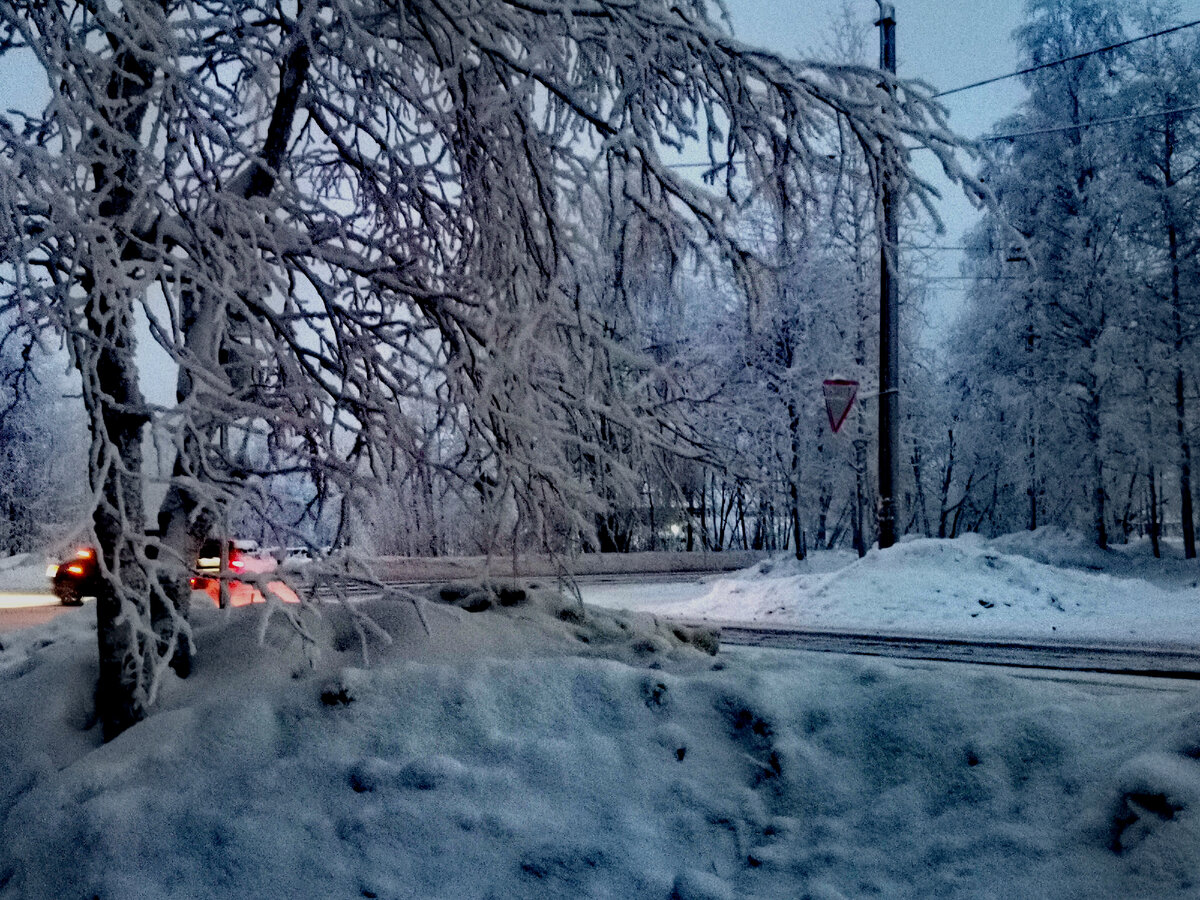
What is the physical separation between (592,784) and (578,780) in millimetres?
58

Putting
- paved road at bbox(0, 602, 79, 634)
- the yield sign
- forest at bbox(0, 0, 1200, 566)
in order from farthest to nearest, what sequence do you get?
forest at bbox(0, 0, 1200, 566)
paved road at bbox(0, 602, 79, 634)
the yield sign

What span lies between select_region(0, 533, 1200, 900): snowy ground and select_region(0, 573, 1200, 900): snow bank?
1 centimetres

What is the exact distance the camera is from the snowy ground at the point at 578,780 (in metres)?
3.21

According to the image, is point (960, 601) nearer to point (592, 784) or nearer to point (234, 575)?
point (592, 784)

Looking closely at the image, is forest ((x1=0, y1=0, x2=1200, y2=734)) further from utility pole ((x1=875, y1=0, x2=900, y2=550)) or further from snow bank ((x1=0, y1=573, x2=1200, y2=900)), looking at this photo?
utility pole ((x1=875, y1=0, x2=900, y2=550))

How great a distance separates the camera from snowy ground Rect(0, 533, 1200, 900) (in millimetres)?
3207

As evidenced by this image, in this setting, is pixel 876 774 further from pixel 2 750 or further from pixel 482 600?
pixel 2 750

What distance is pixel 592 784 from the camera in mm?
3771

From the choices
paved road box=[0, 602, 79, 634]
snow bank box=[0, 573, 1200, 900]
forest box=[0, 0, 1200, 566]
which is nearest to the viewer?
snow bank box=[0, 573, 1200, 900]

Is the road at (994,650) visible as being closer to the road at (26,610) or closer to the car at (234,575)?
the car at (234,575)

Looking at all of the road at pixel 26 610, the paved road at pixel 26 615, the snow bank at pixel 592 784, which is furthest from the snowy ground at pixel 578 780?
the paved road at pixel 26 615

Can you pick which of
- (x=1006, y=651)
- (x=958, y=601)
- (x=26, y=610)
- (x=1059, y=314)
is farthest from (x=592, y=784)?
(x=1059, y=314)

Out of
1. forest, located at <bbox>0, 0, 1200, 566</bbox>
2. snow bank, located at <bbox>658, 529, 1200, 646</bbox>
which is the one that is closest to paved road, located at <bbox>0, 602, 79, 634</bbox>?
forest, located at <bbox>0, 0, 1200, 566</bbox>

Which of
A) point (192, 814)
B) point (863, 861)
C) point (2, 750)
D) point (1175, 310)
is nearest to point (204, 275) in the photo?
point (192, 814)
